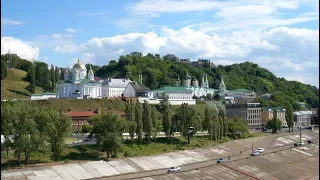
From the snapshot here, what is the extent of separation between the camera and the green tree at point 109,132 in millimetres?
45447

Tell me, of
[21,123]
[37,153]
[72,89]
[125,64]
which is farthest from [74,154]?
[125,64]

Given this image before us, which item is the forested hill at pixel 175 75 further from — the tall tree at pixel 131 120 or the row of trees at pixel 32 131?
the row of trees at pixel 32 131

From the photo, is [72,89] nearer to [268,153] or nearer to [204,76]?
[268,153]

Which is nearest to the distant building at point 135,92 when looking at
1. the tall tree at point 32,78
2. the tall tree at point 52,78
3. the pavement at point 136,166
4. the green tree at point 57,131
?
the tall tree at point 32,78

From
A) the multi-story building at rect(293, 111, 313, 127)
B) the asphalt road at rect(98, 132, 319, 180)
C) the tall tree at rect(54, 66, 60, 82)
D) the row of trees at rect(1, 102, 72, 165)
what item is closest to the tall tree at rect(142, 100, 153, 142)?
the asphalt road at rect(98, 132, 319, 180)

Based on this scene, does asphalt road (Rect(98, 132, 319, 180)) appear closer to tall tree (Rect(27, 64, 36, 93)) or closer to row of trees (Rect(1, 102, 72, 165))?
row of trees (Rect(1, 102, 72, 165))

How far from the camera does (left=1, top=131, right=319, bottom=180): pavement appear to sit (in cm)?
3862

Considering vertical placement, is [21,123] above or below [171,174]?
above

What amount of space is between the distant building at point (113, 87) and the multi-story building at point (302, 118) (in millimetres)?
43061

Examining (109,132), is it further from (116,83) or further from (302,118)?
(302,118)

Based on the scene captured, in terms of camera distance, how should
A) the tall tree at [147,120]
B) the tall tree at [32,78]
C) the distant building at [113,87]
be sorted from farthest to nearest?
the tall tree at [32,78] < the distant building at [113,87] < the tall tree at [147,120]

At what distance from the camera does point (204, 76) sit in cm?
16125

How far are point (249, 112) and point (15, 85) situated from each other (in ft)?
165

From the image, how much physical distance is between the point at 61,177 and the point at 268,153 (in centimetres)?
3008
